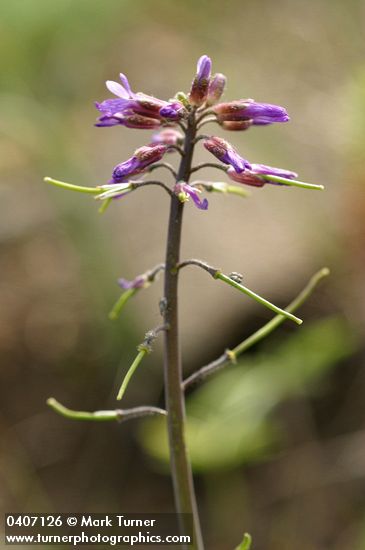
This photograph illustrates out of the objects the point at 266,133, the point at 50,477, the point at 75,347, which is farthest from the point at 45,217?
the point at 50,477

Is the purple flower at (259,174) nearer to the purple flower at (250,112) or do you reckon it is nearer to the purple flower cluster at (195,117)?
the purple flower cluster at (195,117)

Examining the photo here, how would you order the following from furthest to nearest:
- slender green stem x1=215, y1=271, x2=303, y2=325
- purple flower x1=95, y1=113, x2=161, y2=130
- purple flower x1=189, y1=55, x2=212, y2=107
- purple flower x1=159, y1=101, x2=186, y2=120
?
purple flower x1=95, y1=113, x2=161, y2=130 → purple flower x1=189, y1=55, x2=212, y2=107 → purple flower x1=159, y1=101, x2=186, y2=120 → slender green stem x1=215, y1=271, x2=303, y2=325

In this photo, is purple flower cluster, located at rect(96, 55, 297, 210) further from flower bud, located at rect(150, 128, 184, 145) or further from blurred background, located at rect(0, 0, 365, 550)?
blurred background, located at rect(0, 0, 365, 550)

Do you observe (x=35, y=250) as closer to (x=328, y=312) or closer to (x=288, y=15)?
(x=328, y=312)

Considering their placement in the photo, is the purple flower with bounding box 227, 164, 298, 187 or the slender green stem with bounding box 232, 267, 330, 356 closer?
the purple flower with bounding box 227, 164, 298, 187

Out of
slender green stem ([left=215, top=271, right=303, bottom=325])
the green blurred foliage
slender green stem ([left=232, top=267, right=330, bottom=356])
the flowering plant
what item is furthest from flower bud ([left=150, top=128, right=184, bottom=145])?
the green blurred foliage

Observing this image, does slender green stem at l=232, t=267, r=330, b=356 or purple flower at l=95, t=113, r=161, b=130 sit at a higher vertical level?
purple flower at l=95, t=113, r=161, b=130

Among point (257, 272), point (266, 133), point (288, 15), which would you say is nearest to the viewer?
point (257, 272)
